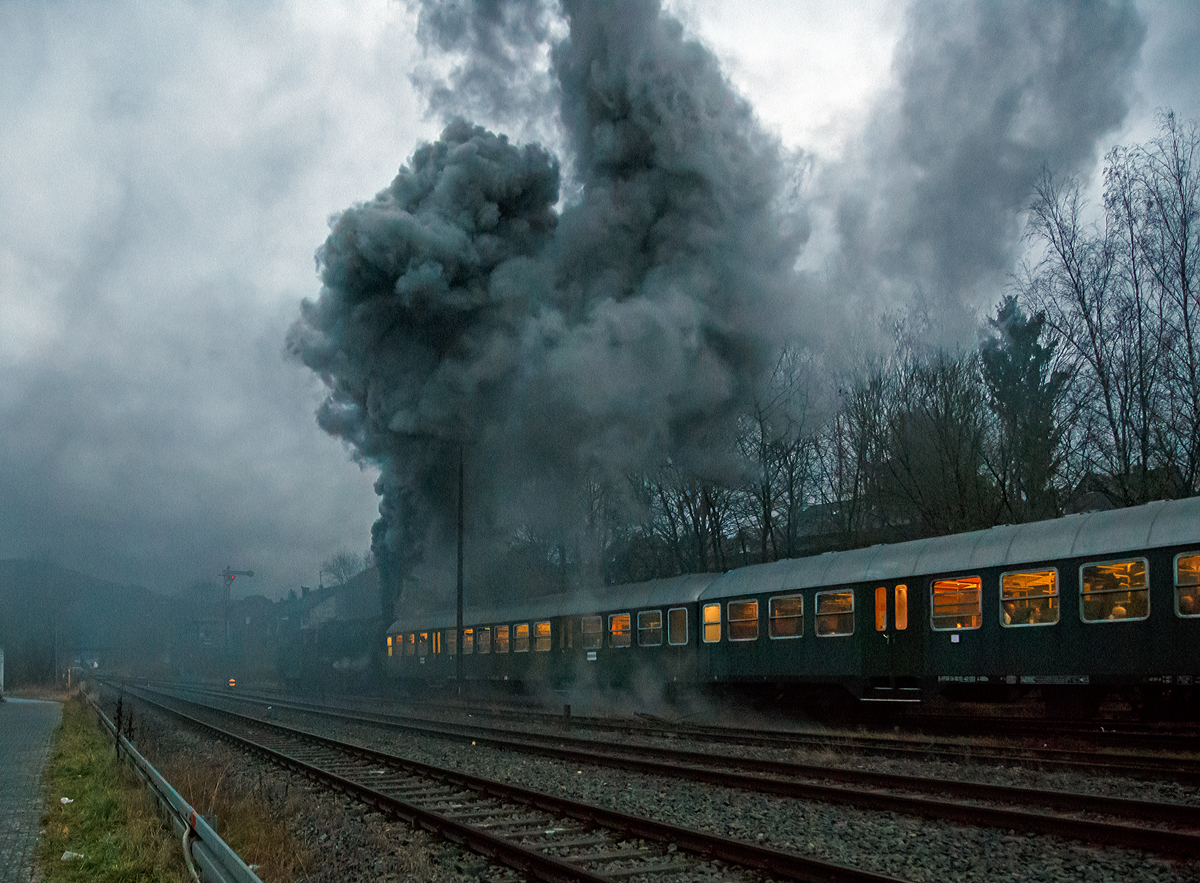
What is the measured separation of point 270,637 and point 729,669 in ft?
177

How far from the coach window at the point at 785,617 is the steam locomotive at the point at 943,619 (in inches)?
1.0

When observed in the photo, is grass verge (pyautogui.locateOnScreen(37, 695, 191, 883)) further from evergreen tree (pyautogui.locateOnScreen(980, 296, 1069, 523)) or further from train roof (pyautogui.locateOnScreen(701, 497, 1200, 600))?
evergreen tree (pyautogui.locateOnScreen(980, 296, 1069, 523))

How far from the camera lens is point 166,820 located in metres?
8.42

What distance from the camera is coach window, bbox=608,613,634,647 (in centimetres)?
2139

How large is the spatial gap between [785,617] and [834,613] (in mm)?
1187

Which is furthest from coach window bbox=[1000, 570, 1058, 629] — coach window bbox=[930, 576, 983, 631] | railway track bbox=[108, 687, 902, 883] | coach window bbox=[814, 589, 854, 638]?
railway track bbox=[108, 687, 902, 883]

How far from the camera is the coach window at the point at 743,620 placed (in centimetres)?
1785

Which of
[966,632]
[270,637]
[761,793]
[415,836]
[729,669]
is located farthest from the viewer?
[270,637]

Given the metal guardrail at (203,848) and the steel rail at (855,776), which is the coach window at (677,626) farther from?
the metal guardrail at (203,848)

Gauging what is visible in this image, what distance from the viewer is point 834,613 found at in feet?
53.1

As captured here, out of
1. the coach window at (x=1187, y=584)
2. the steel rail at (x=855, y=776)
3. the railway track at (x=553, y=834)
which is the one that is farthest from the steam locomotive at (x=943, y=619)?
the railway track at (x=553, y=834)

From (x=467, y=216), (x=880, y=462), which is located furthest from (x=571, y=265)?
(x=880, y=462)

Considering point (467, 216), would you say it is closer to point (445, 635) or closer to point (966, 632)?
point (445, 635)

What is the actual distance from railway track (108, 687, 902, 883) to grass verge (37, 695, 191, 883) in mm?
2134
